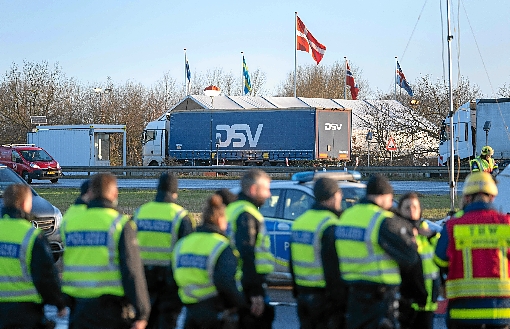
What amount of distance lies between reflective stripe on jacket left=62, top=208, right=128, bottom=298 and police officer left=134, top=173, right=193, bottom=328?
143 centimetres

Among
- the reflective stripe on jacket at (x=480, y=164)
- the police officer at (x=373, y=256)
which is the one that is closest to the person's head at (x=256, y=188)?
the police officer at (x=373, y=256)

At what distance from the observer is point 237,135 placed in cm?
4262

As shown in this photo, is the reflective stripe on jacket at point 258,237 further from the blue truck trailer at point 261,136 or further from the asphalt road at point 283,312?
the blue truck trailer at point 261,136

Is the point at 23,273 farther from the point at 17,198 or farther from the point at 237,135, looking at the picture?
the point at 237,135

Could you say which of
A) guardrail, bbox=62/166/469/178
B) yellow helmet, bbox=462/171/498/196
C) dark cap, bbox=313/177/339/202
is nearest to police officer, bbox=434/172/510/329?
yellow helmet, bbox=462/171/498/196

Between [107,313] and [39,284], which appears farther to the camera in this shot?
[39,284]

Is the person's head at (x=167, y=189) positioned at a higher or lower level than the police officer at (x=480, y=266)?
higher

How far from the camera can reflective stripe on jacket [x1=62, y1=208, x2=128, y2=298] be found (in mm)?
5039

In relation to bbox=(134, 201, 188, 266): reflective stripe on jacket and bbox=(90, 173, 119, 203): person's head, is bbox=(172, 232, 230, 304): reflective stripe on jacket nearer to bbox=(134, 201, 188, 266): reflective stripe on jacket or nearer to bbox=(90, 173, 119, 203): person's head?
bbox=(90, 173, 119, 203): person's head

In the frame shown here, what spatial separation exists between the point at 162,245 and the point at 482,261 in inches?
106

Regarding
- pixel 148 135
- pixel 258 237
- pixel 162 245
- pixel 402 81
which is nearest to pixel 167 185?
pixel 162 245

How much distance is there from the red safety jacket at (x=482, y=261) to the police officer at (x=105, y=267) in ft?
7.27

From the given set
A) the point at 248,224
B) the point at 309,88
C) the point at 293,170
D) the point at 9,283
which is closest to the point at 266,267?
the point at 248,224

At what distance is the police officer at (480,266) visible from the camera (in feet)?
17.4
